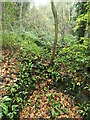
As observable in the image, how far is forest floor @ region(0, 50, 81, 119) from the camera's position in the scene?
409cm

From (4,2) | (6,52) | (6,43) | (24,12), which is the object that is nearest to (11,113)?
(6,52)

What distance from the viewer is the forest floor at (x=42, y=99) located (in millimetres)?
4090

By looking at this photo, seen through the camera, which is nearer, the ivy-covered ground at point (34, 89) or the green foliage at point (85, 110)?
the ivy-covered ground at point (34, 89)

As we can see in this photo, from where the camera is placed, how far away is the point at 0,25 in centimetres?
451

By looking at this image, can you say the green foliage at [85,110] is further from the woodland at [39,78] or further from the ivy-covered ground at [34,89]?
the ivy-covered ground at [34,89]

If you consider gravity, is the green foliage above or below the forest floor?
below

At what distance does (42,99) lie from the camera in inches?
180

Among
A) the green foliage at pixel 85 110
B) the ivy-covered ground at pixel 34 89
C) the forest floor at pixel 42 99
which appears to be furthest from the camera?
the green foliage at pixel 85 110

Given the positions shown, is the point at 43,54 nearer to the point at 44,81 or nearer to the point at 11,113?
the point at 44,81

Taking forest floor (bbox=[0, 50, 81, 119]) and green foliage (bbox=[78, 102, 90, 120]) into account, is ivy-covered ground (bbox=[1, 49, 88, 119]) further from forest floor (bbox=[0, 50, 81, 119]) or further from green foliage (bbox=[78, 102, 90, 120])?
green foliage (bbox=[78, 102, 90, 120])

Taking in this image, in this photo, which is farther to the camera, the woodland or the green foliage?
the green foliage

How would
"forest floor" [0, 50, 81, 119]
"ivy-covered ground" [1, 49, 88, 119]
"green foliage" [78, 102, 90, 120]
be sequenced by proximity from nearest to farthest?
"ivy-covered ground" [1, 49, 88, 119] → "forest floor" [0, 50, 81, 119] → "green foliage" [78, 102, 90, 120]

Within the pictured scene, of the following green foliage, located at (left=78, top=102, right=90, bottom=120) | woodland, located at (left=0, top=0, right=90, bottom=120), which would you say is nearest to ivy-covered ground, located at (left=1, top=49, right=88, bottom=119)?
woodland, located at (left=0, top=0, right=90, bottom=120)

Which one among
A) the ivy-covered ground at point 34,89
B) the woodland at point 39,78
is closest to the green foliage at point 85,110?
the woodland at point 39,78
